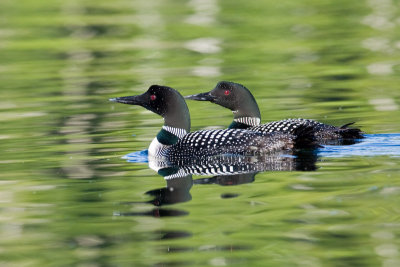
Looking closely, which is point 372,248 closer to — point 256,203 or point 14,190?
point 256,203

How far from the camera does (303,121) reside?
840cm

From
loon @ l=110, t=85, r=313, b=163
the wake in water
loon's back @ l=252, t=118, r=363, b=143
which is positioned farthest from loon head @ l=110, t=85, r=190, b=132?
the wake in water

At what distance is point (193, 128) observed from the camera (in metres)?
9.98

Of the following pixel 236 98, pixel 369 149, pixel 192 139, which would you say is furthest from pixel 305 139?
pixel 236 98

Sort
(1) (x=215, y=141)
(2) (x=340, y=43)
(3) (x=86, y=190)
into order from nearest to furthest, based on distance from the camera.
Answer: (3) (x=86, y=190) → (1) (x=215, y=141) → (2) (x=340, y=43)

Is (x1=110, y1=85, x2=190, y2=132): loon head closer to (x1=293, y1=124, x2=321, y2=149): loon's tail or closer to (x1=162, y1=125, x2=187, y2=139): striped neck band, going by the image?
(x1=162, y1=125, x2=187, y2=139): striped neck band

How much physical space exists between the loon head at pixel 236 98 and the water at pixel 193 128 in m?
0.75

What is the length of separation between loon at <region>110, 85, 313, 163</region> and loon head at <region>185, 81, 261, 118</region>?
0.80 meters

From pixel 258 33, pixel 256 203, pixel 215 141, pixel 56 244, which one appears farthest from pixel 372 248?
pixel 258 33

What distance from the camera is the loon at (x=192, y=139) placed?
7.96 m

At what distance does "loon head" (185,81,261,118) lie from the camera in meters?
9.29

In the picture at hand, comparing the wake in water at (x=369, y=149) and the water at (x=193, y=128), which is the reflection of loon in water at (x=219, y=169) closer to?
the water at (x=193, y=128)

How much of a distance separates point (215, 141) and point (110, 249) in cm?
276

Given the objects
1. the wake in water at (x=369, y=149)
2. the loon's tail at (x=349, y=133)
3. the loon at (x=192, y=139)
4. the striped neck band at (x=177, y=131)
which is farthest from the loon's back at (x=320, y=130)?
the striped neck band at (x=177, y=131)
